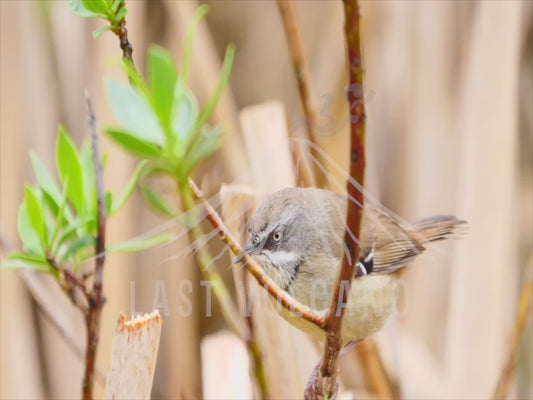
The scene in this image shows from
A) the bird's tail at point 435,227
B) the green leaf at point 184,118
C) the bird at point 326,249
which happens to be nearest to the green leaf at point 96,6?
the green leaf at point 184,118

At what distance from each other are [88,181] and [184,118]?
13 centimetres

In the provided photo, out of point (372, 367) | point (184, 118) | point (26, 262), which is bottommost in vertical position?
point (372, 367)

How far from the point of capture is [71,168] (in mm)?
649

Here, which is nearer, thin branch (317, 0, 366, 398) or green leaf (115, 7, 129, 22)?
thin branch (317, 0, 366, 398)

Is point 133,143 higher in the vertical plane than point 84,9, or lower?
lower

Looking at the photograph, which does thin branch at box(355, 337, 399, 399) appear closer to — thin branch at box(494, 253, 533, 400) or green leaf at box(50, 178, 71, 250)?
thin branch at box(494, 253, 533, 400)

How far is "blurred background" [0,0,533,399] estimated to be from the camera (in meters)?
1.45

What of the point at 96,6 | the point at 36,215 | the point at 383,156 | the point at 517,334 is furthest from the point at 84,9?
the point at 383,156

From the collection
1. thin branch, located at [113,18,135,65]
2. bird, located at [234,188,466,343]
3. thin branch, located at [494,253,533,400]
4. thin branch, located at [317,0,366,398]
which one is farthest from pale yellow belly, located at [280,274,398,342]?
thin branch, located at [113,18,135,65]

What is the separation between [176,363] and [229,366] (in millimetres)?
453

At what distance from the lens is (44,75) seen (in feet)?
5.06

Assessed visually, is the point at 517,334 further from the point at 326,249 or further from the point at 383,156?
the point at 383,156

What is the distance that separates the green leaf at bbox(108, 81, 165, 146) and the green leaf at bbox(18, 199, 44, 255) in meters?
0.16

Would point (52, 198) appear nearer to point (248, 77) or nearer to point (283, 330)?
point (283, 330)
